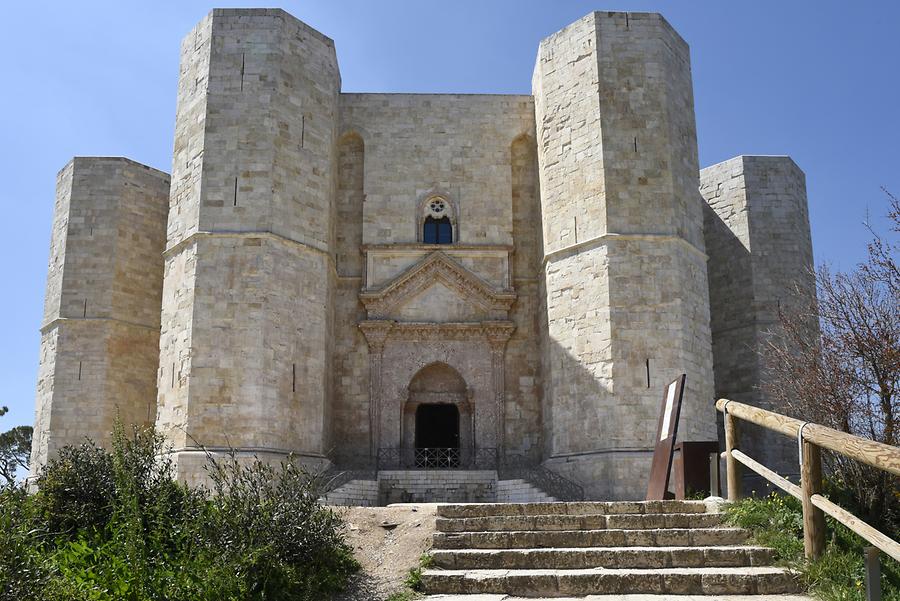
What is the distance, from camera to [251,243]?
644 inches

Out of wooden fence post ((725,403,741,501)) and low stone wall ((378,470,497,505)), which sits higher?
wooden fence post ((725,403,741,501))

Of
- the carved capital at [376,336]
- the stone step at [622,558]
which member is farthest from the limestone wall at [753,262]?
the stone step at [622,558]

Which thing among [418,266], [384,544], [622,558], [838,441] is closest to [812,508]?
[838,441]

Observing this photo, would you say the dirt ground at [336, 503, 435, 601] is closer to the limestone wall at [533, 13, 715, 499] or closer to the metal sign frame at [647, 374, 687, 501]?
the metal sign frame at [647, 374, 687, 501]

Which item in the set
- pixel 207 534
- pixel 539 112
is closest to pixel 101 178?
pixel 539 112

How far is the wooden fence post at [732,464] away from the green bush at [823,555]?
20 centimetres

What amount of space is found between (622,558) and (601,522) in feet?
2.72

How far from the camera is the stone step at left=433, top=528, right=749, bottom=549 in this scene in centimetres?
666

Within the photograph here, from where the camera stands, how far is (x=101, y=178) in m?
20.7

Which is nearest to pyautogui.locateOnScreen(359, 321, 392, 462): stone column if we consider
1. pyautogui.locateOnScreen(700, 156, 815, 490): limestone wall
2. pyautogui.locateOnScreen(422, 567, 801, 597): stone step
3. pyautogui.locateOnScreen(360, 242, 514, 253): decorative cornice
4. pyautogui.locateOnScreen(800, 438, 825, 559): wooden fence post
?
pyautogui.locateOnScreen(360, 242, 514, 253): decorative cornice

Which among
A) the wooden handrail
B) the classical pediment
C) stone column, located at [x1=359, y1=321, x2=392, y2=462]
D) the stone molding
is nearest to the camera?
the wooden handrail

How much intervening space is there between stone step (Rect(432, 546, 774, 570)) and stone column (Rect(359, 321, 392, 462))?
11.5 m

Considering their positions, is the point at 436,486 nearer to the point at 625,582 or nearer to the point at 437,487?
the point at 437,487

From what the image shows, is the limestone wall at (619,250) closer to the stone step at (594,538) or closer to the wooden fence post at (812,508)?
the stone step at (594,538)
